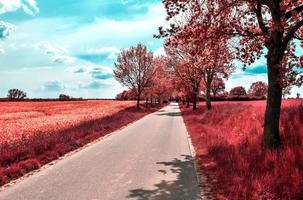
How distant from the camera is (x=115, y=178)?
11289 millimetres

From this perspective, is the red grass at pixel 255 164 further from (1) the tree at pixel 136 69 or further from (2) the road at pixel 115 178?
(1) the tree at pixel 136 69

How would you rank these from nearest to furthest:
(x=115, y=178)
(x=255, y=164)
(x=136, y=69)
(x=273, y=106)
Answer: (x=115, y=178) < (x=255, y=164) < (x=273, y=106) < (x=136, y=69)

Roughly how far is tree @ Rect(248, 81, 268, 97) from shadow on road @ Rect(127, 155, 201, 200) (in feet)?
524

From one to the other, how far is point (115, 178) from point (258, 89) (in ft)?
550

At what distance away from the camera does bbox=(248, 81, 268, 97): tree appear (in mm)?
168625

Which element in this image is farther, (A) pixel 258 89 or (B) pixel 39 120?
(A) pixel 258 89

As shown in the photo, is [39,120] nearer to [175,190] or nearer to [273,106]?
[273,106]

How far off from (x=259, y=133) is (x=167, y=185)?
716cm

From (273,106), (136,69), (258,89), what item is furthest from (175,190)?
(258,89)

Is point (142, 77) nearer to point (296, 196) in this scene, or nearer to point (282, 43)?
point (282, 43)

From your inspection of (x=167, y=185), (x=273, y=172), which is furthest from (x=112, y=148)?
(x=273, y=172)

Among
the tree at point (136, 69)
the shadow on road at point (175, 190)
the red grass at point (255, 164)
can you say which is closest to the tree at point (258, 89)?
the tree at point (136, 69)

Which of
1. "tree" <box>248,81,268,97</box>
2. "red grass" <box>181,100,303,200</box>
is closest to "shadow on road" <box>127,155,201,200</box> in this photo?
"red grass" <box>181,100,303,200</box>

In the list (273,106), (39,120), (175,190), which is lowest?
(175,190)
